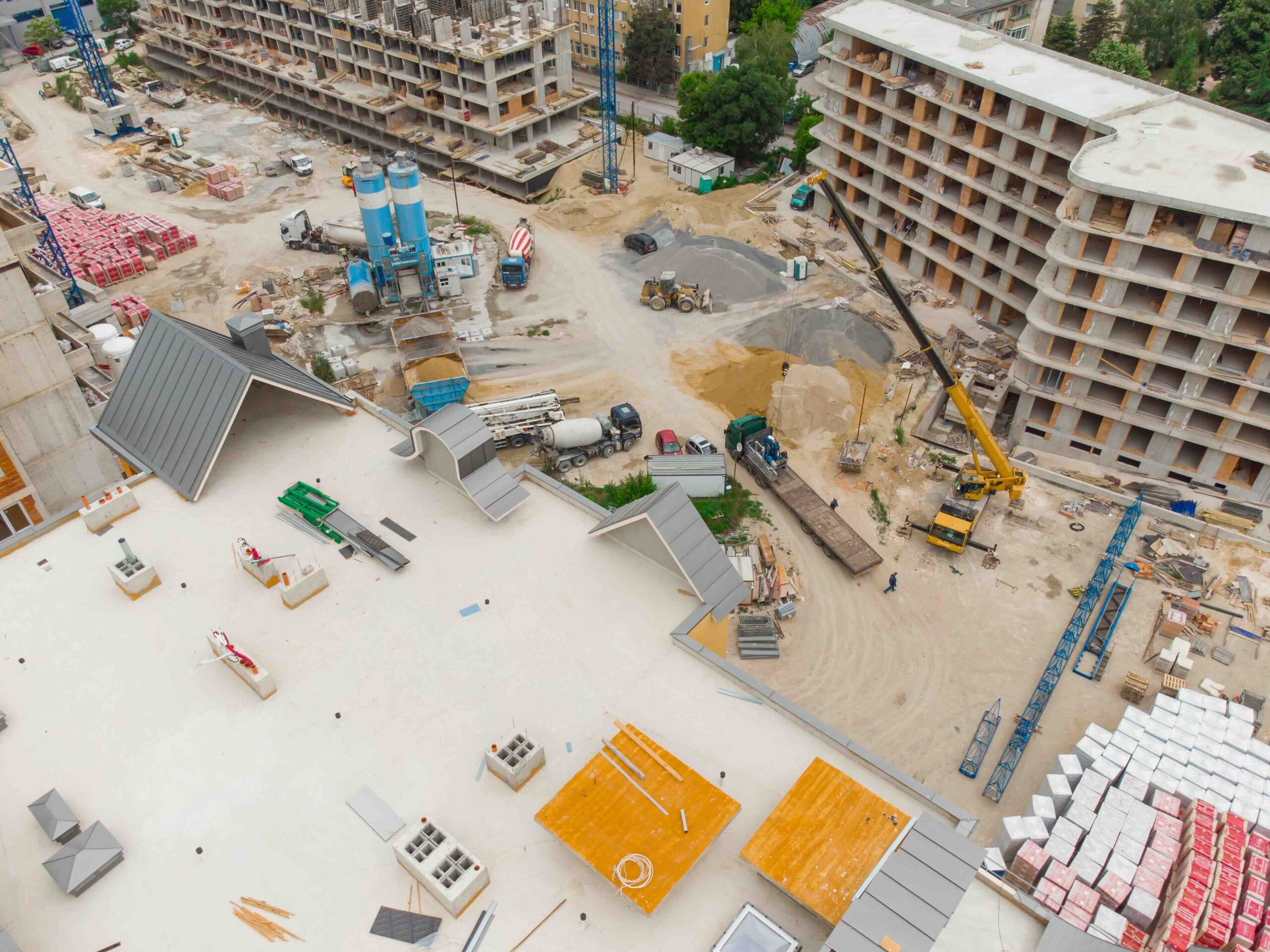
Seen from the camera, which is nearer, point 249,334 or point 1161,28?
point 249,334

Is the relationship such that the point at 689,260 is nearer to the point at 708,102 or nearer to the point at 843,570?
the point at 708,102

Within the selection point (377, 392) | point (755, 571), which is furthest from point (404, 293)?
point (755, 571)

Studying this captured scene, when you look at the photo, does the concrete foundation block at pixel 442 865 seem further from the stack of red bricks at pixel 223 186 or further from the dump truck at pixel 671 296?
the stack of red bricks at pixel 223 186

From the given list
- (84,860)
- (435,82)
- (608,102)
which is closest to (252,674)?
(84,860)

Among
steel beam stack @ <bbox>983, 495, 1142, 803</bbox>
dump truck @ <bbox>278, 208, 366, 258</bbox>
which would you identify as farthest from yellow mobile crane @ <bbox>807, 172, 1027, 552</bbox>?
dump truck @ <bbox>278, 208, 366, 258</bbox>

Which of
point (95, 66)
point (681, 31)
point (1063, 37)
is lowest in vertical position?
point (95, 66)

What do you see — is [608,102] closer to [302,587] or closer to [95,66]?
[95,66]
